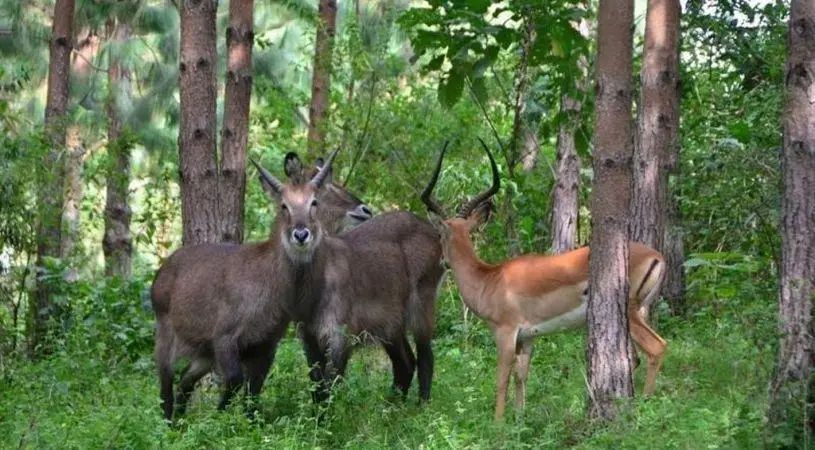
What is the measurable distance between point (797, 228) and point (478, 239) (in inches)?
358

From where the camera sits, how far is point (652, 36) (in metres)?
12.1

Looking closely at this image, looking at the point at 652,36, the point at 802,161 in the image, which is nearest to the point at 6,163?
the point at 652,36

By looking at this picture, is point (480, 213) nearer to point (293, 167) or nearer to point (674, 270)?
point (293, 167)

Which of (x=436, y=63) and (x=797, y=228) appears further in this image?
(x=436, y=63)

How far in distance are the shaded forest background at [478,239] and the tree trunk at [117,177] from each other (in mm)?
102

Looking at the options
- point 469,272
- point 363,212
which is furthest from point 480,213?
point 363,212

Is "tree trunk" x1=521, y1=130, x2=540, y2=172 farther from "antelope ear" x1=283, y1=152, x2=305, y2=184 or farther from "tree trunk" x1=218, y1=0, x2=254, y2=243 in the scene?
"antelope ear" x1=283, y1=152, x2=305, y2=184

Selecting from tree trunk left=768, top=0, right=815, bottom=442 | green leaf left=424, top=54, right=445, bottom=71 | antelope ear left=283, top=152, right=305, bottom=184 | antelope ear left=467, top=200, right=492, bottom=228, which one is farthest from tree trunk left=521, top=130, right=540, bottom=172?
tree trunk left=768, top=0, right=815, bottom=442

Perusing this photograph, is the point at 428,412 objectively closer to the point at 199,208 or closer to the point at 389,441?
the point at 389,441

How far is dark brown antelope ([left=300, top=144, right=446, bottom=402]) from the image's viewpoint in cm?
1035

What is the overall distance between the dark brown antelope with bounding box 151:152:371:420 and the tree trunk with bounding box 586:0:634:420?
270 cm

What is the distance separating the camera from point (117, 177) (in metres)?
16.4

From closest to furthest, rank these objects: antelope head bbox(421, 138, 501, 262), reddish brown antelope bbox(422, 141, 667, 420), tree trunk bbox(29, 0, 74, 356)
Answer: reddish brown antelope bbox(422, 141, 667, 420), antelope head bbox(421, 138, 501, 262), tree trunk bbox(29, 0, 74, 356)

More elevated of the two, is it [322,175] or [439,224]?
[322,175]
